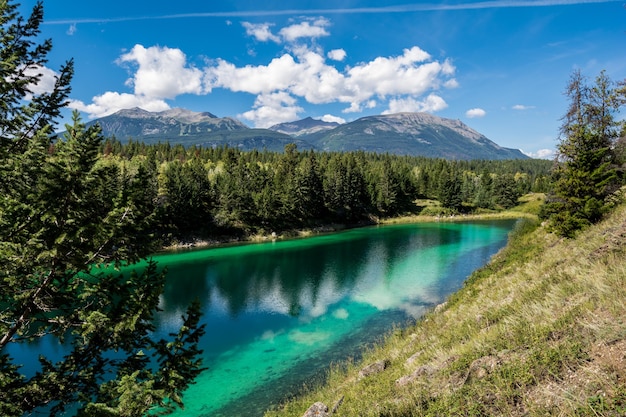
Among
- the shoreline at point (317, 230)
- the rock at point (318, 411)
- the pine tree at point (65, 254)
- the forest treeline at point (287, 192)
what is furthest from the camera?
the forest treeline at point (287, 192)

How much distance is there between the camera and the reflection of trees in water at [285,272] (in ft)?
117

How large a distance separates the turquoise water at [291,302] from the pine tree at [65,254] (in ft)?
32.3

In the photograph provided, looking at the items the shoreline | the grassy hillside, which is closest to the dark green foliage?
the grassy hillside

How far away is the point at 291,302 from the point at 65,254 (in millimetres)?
27981

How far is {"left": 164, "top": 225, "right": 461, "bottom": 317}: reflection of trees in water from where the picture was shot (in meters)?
35.8

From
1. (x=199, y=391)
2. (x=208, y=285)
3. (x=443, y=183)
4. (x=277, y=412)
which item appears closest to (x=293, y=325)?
(x=199, y=391)

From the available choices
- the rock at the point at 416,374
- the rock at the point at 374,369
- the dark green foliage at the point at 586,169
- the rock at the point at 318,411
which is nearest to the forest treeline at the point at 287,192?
the dark green foliage at the point at 586,169

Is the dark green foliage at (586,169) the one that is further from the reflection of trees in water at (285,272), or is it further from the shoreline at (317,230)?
the shoreline at (317,230)

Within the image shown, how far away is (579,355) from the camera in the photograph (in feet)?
22.4

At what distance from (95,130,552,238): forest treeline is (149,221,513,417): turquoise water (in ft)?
45.1

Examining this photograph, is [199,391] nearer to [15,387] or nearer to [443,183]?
→ [15,387]

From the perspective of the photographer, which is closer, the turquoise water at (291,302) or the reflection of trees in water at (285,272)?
the turquoise water at (291,302)

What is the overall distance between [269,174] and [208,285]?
6442 centimetres

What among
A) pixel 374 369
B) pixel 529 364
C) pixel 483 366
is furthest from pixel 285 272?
pixel 529 364
